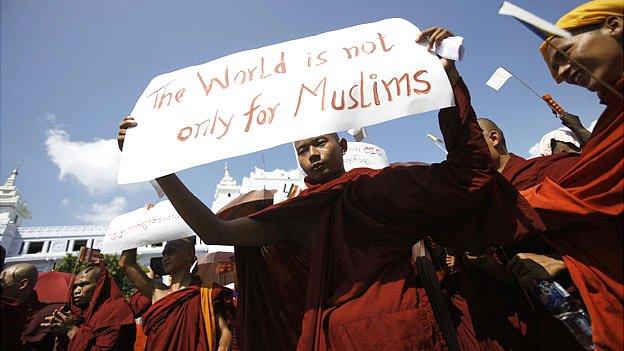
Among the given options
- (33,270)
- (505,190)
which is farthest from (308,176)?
(33,270)

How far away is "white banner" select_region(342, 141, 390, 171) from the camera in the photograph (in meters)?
3.95

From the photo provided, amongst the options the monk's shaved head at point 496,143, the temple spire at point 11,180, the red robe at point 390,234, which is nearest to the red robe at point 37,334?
the red robe at point 390,234

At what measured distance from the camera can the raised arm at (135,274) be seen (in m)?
3.55

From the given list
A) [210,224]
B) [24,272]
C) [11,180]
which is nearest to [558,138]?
[210,224]

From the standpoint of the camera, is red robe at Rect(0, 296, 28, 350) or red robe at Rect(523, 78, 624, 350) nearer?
red robe at Rect(523, 78, 624, 350)

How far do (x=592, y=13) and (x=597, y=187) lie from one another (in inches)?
23.6

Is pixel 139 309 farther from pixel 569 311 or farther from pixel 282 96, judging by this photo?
pixel 569 311

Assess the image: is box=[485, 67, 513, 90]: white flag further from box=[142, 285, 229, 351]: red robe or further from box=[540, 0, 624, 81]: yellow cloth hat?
box=[142, 285, 229, 351]: red robe

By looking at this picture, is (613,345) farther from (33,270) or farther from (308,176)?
(33,270)

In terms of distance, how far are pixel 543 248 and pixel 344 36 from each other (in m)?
1.27

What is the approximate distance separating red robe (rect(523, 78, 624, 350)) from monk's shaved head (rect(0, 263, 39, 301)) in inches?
188

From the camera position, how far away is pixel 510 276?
1.72 meters

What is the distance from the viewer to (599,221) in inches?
47.9

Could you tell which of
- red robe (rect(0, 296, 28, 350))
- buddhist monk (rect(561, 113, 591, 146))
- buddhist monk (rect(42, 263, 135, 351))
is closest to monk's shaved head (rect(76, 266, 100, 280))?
buddhist monk (rect(42, 263, 135, 351))
